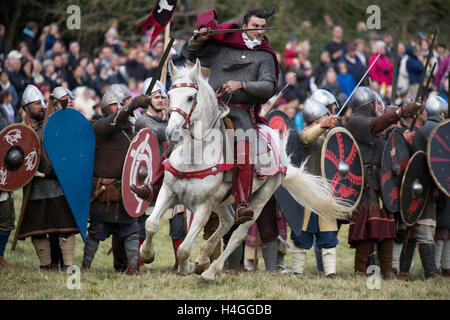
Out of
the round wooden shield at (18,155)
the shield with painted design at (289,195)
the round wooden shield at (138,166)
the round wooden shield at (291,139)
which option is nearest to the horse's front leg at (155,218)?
the round wooden shield at (138,166)

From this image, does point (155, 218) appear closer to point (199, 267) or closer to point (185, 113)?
point (199, 267)

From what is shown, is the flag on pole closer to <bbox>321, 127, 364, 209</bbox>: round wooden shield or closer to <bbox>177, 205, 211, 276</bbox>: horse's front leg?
<bbox>321, 127, 364, 209</bbox>: round wooden shield

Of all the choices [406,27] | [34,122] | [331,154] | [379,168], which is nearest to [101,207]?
[34,122]

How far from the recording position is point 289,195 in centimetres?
789

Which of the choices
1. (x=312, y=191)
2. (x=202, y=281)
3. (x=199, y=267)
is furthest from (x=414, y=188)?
(x=202, y=281)

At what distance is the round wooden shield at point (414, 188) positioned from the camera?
25.7 ft

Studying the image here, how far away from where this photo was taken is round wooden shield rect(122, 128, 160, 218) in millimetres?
A: 7199

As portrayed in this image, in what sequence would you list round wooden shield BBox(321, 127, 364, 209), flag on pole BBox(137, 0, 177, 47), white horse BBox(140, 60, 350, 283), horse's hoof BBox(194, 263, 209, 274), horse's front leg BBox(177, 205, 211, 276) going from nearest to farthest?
white horse BBox(140, 60, 350, 283), horse's front leg BBox(177, 205, 211, 276), horse's hoof BBox(194, 263, 209, 274), round wooden shield BBox(321, 127, 364, 209), flag on pole BBox(137, 0, 177, 47)

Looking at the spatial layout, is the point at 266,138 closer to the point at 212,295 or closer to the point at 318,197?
the point at 318,197

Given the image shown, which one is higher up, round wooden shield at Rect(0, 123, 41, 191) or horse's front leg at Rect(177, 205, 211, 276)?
round wooden shield at Rect(0, 123, 41, 191)

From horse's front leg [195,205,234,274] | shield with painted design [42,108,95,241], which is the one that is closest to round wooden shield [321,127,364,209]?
horse's front leg [195,205,234,274]

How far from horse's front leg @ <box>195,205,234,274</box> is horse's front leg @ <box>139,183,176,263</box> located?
0.54m

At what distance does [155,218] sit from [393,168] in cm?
297

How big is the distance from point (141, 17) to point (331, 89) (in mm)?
6297
